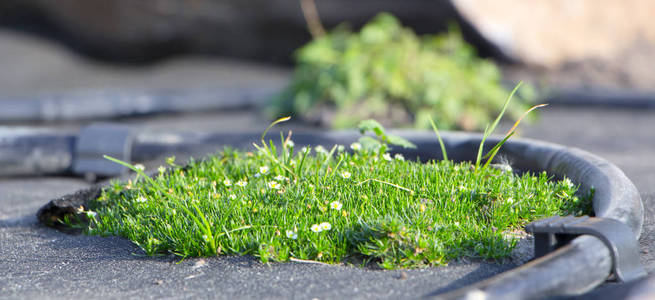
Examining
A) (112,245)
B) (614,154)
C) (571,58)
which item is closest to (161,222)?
(112,245)

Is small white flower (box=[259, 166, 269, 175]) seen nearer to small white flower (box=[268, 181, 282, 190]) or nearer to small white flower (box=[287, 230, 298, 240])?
small white flower (box=[268, 181, 282, 190])

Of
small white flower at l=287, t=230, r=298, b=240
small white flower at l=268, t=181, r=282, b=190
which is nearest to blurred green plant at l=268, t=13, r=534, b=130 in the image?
small white flower at l=268, t=181, r=282, b=190

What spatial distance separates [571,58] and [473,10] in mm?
1740

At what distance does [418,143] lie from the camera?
3.56 metres

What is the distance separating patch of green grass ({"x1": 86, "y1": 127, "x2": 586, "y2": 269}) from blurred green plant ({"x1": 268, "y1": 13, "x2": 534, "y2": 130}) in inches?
98.8

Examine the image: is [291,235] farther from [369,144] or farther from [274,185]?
[369,144]

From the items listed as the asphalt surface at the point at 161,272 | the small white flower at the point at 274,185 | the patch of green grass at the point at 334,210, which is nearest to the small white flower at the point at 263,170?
the patch of green grass at the point at 334,210

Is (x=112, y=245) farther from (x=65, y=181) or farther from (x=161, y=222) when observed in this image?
(x=65, y=181)

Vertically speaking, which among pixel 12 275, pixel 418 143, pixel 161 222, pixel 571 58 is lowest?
pixel 12 275

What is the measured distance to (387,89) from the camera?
5.54 metres

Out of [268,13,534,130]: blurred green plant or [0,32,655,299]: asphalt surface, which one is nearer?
[0,32,655,299]: asphalt surface

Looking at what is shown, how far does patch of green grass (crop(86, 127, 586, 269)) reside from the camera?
2236mm

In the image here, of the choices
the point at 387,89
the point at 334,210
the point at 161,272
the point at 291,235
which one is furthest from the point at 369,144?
the point at 387,89

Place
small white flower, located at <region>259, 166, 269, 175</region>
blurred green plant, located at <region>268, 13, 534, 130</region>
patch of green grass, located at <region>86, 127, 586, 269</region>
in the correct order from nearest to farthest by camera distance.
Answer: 1. patch of green grass, located at <region>86, 127, 586, 269</region>
2. small white flower, located at <region>259, 166, 269, 175</region>
3. blurred green plant, located at <region>268, 13, 534, 130</region>
